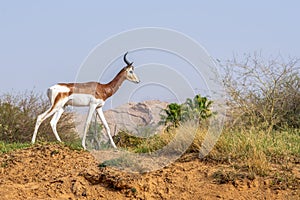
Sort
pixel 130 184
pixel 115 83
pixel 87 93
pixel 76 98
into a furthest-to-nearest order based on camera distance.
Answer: pixel 115 83
pixel 76 98
pixel 87 93
pixel 130 184

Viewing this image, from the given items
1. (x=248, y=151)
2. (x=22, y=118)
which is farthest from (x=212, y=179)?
(x=22, y=118)

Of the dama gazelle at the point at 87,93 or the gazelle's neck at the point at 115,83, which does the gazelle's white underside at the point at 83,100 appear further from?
the gazelle's neck at the point at 115,83

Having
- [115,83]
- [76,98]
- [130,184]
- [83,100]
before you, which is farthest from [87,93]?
[130,184]

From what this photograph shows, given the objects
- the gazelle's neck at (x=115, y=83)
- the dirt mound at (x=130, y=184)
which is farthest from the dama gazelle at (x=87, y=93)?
the dirt mound at (x=130, y=184)

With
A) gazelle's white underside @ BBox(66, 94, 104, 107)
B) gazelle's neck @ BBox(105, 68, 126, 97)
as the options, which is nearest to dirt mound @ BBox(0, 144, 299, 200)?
gazelle's white underside @ BBox(66, 94, 104, 107)

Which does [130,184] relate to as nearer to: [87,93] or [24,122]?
[87,93]

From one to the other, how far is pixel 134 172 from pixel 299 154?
3.14 m

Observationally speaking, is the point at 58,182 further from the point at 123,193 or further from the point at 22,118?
the point at 22,118

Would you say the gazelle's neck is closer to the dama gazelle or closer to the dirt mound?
the dama gazelle

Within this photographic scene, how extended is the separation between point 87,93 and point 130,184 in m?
4.67

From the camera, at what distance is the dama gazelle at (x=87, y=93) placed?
1384 cm

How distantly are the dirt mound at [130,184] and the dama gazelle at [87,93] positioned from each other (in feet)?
10.7

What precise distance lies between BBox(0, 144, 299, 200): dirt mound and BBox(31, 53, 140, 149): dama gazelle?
3.25 m

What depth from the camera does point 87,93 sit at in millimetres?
13836
